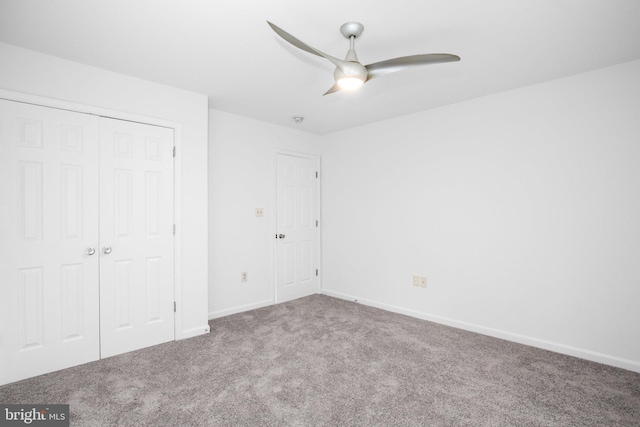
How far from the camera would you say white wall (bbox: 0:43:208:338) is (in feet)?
7.43

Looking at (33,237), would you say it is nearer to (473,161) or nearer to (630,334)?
(473,161)

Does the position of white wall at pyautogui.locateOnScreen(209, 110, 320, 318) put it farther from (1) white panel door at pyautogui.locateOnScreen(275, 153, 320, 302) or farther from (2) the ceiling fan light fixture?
(2) the ceiling fan light fixture

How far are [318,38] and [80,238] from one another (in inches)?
97.4

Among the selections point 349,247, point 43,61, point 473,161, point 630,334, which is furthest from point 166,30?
point 630,334

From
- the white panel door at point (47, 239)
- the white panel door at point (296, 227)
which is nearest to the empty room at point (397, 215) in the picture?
the white panel door at point (47, 239)

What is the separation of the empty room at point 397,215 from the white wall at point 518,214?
0.06 feet

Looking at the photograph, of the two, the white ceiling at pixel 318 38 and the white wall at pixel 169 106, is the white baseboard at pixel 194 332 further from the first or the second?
the white ceiling at pixel 318 38

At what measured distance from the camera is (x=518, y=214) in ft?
9.64

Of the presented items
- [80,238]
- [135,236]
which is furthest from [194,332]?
[80,238]

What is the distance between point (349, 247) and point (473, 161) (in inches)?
78.8

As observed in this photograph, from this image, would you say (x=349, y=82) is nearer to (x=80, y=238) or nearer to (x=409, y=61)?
(x=409, y=61)

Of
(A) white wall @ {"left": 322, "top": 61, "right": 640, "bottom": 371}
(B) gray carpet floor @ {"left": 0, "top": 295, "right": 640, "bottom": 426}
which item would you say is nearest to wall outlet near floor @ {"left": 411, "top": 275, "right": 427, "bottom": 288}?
(A) white wall @ {"left": 322, "top": 61, "right": 640, "bottom": 371}

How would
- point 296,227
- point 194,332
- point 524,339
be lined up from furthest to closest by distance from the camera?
1. point 296,227
2. point 194,332
3. point 524,339

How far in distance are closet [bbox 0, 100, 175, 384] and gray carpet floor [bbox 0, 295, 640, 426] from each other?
232 mm
